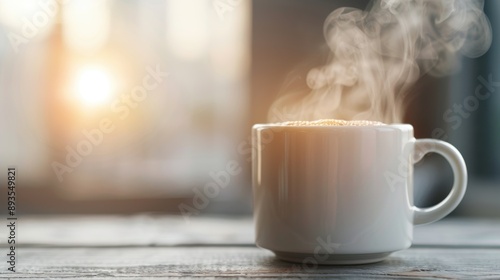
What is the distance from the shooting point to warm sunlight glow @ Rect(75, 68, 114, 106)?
2.33m

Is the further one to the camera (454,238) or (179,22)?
(179,22)

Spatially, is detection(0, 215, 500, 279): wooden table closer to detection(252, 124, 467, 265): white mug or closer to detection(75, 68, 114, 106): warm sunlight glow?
detection(252, 124, 467, 265): white mug

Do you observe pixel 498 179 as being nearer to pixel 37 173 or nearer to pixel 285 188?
pixel 285 188

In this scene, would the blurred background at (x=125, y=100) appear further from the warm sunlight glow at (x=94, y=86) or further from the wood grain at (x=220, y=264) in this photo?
the wood grain at (x=220, y=264)

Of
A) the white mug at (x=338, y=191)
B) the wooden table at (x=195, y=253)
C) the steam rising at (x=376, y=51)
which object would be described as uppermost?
the steam rising at (x=376, y=51)

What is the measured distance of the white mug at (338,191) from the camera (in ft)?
1.95

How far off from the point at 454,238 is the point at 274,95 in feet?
4.18

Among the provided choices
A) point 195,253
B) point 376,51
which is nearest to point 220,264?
point 195,253

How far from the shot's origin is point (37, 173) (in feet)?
7.75

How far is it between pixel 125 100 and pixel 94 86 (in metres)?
0.13

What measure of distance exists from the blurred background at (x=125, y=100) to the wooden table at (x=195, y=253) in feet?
3.97

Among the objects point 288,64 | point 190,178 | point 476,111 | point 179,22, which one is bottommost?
point 190,178

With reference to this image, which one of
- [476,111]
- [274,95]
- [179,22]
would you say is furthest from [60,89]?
[476,111]

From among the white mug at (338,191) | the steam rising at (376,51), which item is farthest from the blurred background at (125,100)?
the white mug at (338,191)
